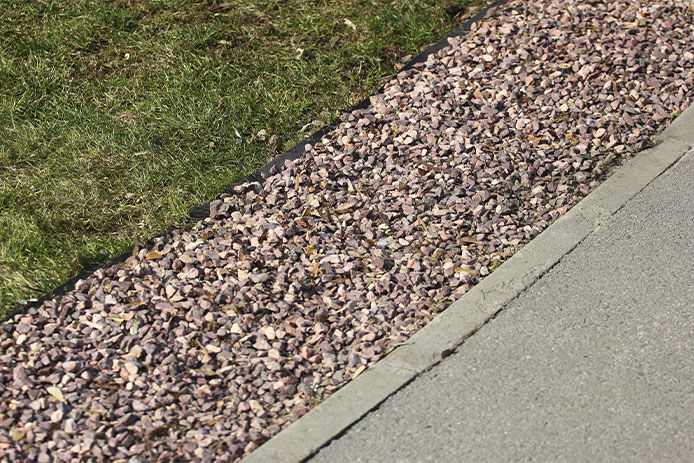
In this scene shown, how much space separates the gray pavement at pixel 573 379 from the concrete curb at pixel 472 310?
0.15 feet

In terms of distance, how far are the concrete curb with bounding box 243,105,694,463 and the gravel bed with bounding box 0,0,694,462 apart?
0.07m

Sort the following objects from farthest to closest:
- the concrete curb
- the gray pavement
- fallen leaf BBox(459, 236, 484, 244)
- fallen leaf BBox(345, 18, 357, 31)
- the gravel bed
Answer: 1. fallen leaf BBox(345, 18, 357, 31)
2. fallen leaf BBox(459, 236, 484, 244)
3. the gravel bed
4. the concrete curb
5. the gray pavement

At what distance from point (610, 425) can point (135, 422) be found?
6.03 ft

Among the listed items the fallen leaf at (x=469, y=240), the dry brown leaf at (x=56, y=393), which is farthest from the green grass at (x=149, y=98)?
the fallen leaf at (x=469, y=240)

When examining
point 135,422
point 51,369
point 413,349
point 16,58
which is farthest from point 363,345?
point 16,58

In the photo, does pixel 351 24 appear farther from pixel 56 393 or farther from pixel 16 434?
pixel 16 434

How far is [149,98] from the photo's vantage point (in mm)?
5223

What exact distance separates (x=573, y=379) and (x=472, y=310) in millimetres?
573

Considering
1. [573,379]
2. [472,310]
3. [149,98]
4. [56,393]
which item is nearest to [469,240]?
[472,310]

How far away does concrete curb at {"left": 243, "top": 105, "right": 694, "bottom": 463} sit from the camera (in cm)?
329

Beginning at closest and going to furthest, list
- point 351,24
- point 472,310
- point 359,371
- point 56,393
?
point 56,393 < point 359,371 < point 472,310 < point 351,24

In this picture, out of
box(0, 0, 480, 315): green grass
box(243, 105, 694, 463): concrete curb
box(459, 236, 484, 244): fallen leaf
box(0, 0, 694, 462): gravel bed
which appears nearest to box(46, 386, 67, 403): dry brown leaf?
box(0, 0, 694, 462): gravel bed

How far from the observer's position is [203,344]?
3.69 m

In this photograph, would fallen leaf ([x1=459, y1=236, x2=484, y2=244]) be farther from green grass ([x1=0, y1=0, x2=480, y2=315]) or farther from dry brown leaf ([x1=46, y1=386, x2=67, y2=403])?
dry brown leaf ([x1=46, y1=386, x2=67, y2=403])
